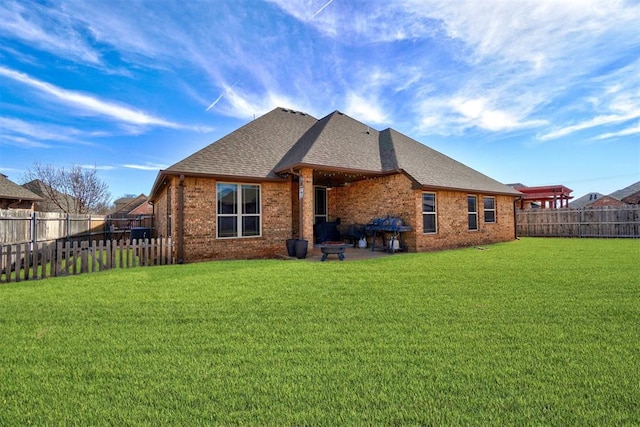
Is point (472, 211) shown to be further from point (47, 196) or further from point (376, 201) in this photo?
point (47, 196)

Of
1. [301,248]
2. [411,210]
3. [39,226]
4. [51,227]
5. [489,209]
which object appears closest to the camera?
[301,248]

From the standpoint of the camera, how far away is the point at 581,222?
63.0 feet

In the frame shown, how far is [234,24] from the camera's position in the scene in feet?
35.0

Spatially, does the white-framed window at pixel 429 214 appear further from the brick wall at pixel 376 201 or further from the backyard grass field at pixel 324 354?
the backyard grass field at pixel 324 354

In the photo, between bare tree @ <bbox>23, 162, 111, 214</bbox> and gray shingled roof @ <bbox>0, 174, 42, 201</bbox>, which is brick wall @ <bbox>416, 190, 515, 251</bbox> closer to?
gray shingled roof @ <bbox>0, 174, 42, 201</bbox>

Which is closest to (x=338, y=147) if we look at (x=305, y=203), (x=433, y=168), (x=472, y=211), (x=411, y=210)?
(x=305, y=203)

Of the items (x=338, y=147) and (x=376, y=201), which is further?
(x=376, y=201)

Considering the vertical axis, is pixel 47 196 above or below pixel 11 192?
above

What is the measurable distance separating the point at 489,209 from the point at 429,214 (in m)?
5.48

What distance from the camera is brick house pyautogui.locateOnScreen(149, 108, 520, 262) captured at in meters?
10.7

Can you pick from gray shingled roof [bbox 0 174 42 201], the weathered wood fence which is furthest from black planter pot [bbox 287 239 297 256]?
gray shingled roof [bbox 0 174 42 201]

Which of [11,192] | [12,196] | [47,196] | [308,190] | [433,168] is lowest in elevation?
[308,190]

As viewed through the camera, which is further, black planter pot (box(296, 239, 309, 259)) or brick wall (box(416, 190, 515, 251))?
brick wall (box(416, 190, 515, 251))

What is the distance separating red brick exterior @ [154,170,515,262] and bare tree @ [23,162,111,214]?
2479cm
